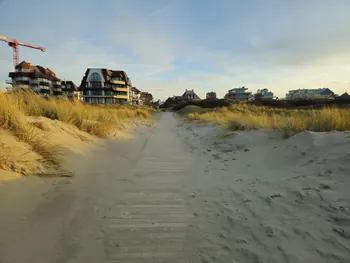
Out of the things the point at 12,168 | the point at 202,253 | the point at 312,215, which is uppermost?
the point at 12,168

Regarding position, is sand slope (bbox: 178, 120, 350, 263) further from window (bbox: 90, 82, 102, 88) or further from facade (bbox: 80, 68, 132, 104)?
window (bbox: 90, 82, 102, 88)

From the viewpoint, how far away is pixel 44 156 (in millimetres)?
4074

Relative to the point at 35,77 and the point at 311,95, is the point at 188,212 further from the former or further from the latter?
the point at 311,95

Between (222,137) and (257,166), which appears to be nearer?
(257,166)

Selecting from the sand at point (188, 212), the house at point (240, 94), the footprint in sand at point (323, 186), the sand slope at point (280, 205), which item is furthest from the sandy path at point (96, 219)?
the house at point (240, 94)

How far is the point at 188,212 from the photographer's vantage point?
9.78 feet

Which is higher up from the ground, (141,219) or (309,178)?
(309,178)

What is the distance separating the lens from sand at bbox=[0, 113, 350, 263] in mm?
2100

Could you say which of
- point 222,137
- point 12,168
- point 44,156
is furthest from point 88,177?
point 222,137

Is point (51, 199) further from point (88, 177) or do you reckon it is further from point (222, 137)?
point (222, 137)

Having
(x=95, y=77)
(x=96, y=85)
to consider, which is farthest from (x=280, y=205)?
(x=95, y=77)

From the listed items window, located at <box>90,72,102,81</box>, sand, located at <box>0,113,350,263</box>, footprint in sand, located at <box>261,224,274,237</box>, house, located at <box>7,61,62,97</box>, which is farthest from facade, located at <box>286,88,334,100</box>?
house, located at <box>7,61,62,97</box>

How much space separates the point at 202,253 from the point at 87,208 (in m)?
1.65

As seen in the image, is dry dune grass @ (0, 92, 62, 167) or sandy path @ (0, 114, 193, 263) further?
dry dune grass @ (0, 92, 62, 167)
